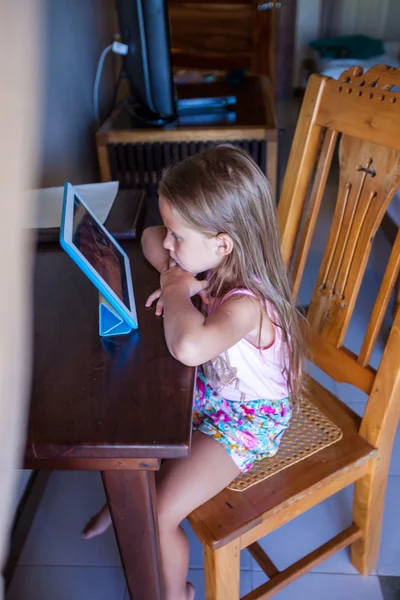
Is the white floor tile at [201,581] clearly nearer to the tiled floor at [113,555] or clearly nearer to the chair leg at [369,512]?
the tiled floor at [113,555]

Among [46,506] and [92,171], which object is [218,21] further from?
[46,506]

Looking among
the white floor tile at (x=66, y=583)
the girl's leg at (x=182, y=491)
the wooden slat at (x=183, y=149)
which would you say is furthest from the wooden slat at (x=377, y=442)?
the wooden slat at (x=183, y=149)

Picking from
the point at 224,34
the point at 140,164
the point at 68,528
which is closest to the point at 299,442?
the point at 68,528

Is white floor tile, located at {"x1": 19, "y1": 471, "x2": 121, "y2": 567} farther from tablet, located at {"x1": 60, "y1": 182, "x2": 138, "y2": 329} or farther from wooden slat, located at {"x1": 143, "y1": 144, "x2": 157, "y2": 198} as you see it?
wooden slat, located at {"x1": 143, "y1": 144, "x2": 157, "y2": 198}

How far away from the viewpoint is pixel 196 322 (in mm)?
746

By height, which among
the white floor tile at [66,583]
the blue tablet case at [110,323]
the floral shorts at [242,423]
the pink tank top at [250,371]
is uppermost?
the blue tablet case at [110,323]

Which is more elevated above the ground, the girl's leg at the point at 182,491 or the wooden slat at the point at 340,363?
the wooden slat at the point at 340,363

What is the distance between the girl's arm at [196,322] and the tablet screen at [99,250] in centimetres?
7

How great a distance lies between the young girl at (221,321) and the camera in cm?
80

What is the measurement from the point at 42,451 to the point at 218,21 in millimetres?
2767

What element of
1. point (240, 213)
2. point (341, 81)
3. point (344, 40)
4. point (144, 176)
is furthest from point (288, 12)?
point (240, 213)

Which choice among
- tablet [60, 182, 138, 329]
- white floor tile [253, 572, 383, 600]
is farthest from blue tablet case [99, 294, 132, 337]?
white floor tile [253, 572, 383, 600]

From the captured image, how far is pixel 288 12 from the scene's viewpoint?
4.14 meters

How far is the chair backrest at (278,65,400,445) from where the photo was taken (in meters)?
0.88
